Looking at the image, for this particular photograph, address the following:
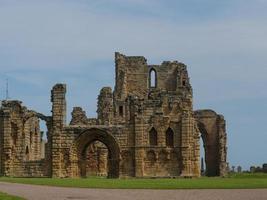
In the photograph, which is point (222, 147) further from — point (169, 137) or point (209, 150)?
point (169, 137)

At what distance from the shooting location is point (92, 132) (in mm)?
58094

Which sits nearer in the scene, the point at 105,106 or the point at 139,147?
the point at 139,147

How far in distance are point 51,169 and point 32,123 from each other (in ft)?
35.1

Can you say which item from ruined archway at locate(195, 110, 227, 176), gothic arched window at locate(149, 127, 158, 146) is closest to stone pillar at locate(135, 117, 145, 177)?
gothic arched window at locate(149, 127, 158, 146)

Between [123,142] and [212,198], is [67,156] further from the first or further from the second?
[212,198]

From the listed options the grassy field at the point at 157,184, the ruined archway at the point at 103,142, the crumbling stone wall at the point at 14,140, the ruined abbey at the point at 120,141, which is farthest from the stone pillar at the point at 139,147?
the grassy field at the point at 157,184

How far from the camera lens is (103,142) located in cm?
5956

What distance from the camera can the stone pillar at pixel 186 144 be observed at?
56969 millimetres

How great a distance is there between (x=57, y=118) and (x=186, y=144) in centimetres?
1068

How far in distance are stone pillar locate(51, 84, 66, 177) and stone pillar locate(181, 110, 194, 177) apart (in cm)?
986

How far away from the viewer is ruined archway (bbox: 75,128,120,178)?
5797cm

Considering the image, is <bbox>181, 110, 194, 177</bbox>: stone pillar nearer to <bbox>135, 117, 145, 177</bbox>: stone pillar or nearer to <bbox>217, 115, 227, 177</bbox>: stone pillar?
<bbox>135, 117, 145, 177</bbox>: stone pillar

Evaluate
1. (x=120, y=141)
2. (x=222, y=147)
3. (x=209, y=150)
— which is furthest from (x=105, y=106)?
(x=209, y=150)

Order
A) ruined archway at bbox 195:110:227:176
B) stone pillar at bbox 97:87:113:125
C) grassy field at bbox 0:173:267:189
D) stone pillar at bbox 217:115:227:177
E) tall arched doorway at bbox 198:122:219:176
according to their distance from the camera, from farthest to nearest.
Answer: tall arched doorway at bbox 198:122:219:176 → ruined archway at bbox 195:110:227:176 → stone pillar at bbox 217:115:227:177 → stone pillar at bbox 97:87:113:125 → grassy field at bbox 0:173:267:189
